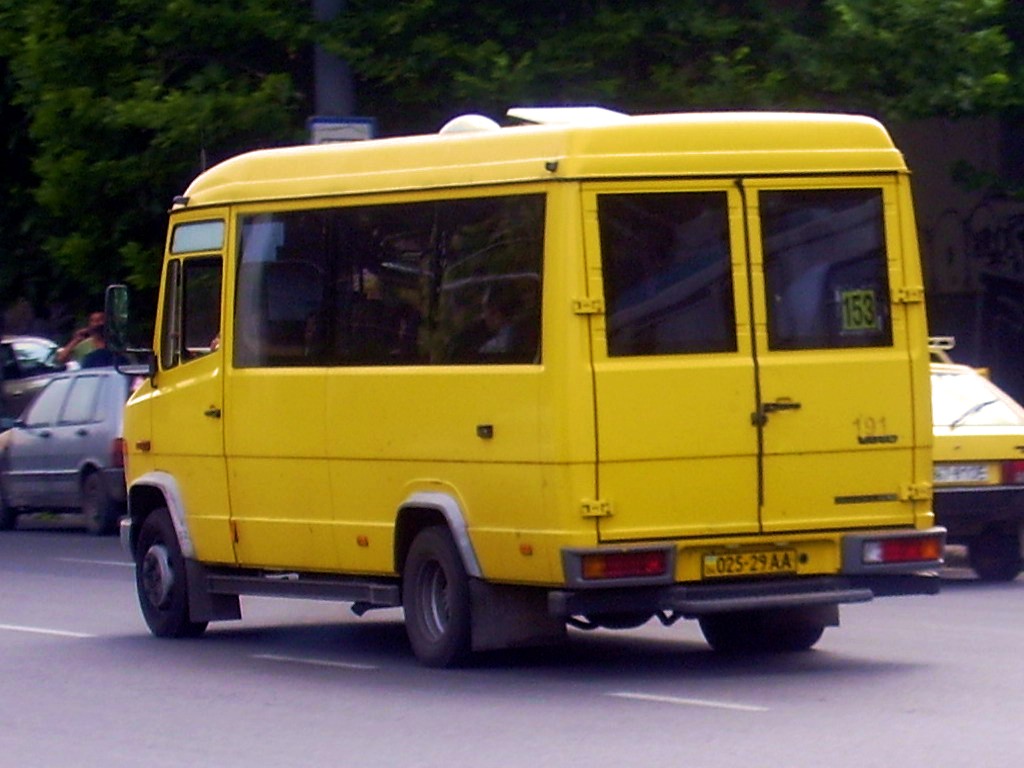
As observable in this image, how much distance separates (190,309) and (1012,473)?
5.85 m

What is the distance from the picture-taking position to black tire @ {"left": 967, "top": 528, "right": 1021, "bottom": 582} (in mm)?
16388

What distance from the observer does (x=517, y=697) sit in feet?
34.4

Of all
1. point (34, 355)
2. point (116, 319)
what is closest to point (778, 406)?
point (116, 319)

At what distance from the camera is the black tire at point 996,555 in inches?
645

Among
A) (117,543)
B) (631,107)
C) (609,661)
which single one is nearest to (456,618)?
(609,661)

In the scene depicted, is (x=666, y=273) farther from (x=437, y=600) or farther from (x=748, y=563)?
(x=437, y=600)

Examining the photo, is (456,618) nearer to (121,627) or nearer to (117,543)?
(121,627)

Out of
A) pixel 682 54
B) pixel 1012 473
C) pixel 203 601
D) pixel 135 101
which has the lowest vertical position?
pixel 203 601

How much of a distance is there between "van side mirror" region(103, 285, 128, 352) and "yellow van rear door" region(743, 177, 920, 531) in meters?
4.40

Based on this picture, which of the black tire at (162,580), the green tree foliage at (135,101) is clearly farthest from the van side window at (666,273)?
the green tree foliage at (135,101)

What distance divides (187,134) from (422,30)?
228 cm

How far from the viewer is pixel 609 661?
11945 millimetres

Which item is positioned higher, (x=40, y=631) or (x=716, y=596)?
(x=716, y=596)

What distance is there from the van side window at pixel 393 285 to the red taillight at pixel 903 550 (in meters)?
1.85
